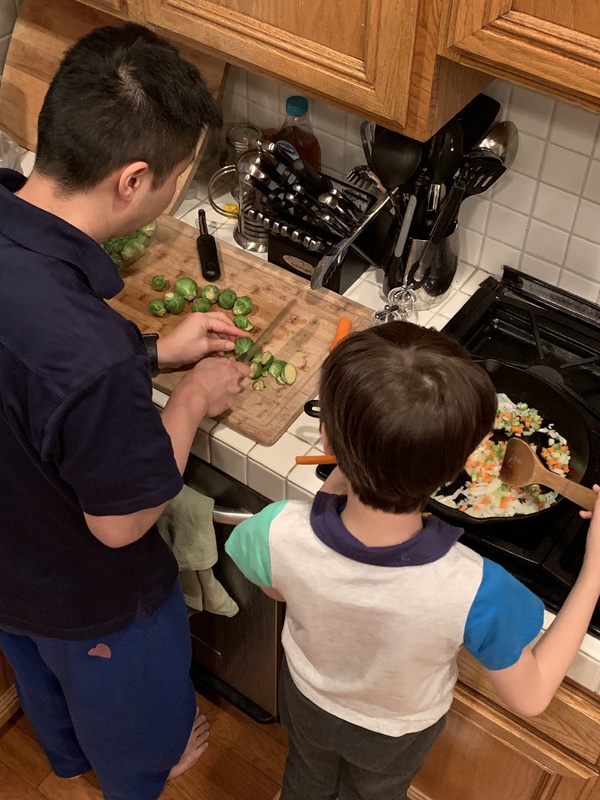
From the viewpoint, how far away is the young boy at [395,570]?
2.72 ft

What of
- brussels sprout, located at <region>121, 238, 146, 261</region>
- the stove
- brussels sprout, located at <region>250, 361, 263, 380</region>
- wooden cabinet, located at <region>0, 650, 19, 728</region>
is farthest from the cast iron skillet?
wooden cabinet, located at <region>0, 650, 19, 728</region>

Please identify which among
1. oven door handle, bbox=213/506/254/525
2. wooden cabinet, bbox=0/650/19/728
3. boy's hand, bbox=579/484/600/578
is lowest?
wooden cabinet, bbox=0/650/19/728

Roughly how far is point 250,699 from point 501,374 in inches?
40.4

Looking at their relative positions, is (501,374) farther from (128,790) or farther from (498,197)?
(128,790)

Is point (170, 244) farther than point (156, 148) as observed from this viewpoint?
Yes

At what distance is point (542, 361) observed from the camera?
4.74 feet

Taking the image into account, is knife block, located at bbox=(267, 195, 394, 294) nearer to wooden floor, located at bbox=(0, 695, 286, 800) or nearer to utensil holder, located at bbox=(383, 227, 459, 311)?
utensil holder, located at bbox=(383, 227, 459, 311)

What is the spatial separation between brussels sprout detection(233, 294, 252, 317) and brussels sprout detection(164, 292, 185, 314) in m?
0.10

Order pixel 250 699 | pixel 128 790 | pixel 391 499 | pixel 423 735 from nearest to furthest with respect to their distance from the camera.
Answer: pixel 391 499, pixel 423 735, pixel 128 790, pixel 250 699

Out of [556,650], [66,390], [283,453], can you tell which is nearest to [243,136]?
[283,453]

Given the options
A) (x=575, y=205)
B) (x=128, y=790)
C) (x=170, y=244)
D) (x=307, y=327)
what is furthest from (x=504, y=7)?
(x=128, y=790)

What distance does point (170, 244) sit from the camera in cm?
169

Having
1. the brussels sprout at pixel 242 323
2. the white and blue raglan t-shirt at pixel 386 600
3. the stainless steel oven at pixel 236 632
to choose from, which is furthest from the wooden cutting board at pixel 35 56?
the white and blue raglan t-shirt at pixel 386 600

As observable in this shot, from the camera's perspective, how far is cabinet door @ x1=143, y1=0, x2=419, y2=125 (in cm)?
110
